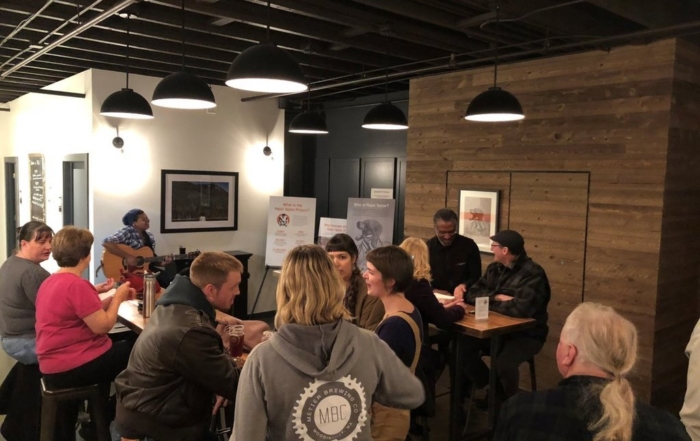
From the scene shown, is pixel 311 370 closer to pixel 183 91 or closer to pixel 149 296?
pixel 149 296

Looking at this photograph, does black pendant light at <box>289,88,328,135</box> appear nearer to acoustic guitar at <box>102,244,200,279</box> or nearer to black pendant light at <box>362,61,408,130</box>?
black pendant light at <box>362,61,408,130</box>

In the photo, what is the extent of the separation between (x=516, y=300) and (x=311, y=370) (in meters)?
2.36

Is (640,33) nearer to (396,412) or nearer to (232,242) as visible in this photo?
(396,412)

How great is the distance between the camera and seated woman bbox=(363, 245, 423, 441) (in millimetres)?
2105

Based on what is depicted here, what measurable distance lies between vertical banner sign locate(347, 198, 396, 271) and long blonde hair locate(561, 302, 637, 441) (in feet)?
16.8

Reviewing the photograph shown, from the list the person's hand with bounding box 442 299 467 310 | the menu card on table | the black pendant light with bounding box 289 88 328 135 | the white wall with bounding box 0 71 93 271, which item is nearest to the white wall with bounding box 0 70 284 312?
the white wall with bounding box 0 71 93 271

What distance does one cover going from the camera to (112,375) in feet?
9.96

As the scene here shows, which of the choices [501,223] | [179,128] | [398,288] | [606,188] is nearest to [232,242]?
[179,128]

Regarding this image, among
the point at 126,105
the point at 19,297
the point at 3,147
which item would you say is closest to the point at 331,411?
the point at 19,297

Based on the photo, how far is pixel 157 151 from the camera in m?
6.31

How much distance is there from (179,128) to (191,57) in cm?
107

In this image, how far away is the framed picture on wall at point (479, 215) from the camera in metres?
5.15

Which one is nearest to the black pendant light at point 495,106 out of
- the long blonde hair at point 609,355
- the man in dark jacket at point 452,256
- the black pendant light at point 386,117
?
the man in dark jacket at point 452,256

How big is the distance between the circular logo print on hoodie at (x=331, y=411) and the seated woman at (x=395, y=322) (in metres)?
0.33
